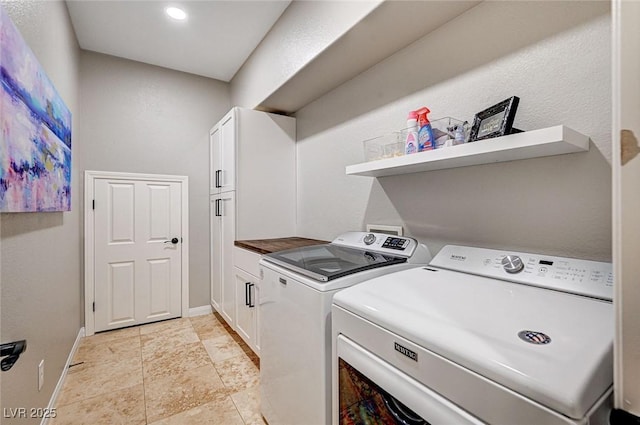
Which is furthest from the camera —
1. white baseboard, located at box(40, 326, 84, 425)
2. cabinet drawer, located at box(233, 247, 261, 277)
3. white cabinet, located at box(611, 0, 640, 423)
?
cabinet drawer, located at box(233, 247, 261, 277)

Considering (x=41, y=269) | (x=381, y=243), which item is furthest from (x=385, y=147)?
(x=41, y=269)

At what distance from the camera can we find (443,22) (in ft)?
4.92

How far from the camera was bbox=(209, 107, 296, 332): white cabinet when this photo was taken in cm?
263

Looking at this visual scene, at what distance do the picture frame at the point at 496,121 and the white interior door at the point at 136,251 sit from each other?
3021 mm

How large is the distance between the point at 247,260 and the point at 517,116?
195 cm

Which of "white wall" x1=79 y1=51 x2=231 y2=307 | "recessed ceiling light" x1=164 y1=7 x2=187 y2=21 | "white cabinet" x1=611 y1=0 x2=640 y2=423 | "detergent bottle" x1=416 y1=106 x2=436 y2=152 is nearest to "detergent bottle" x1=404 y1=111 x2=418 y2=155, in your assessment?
"detergent bottle" x1=416 y1=106 x2=436 y2=152

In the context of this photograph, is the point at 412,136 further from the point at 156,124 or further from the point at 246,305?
the point at 156,124

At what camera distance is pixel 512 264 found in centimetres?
111

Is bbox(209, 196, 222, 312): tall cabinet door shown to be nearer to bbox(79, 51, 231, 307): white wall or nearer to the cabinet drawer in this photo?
bbox(79, 51, 231, 307): white wall

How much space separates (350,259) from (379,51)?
4.11 ft

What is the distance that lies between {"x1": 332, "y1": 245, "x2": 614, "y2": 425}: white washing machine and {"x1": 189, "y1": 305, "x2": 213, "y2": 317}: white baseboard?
269cm

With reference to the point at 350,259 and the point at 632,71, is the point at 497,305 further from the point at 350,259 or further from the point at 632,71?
the point at 350,259

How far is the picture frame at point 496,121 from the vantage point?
1063 millimetres

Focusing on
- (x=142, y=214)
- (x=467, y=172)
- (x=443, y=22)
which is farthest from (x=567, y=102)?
(x=142, y=214)
